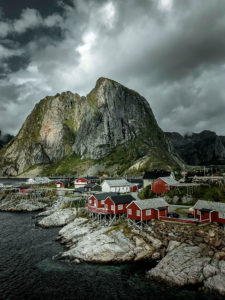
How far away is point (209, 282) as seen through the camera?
2919 cm

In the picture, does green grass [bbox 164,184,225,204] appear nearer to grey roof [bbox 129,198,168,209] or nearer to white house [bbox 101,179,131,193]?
grey roof [bbox 129,198,168,209]

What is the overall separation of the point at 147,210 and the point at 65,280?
21.7 metres

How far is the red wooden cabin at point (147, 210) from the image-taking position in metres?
47.7

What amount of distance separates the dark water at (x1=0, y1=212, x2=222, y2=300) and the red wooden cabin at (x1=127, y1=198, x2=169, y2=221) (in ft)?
40.8

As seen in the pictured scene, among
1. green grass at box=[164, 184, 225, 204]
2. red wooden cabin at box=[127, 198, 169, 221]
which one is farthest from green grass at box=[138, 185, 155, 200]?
red wooden cabin at box=[127, 198, 169, 221]

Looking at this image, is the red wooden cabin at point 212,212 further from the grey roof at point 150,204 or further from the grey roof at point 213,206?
the grey roof at point 150,204

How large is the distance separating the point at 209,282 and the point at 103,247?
686 inches

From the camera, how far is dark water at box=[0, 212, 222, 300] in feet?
93.2

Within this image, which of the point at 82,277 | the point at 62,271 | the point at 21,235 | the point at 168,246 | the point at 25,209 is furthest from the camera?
the point at 25,209

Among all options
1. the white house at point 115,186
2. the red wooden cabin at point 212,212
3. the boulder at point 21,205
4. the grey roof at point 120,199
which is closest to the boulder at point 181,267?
the red wooden cabin at point 212,212

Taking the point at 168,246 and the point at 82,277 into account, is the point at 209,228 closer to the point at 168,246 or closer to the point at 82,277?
the point at 168,246

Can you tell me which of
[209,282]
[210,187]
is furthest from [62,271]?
[210,187]

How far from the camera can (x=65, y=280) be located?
32.4 meters

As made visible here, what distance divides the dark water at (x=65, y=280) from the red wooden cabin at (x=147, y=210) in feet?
40.8
